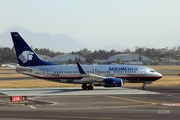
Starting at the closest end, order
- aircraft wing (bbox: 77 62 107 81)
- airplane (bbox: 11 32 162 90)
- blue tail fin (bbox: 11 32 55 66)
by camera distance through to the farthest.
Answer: aircraft wing (bbox: 77 62 107 81), airplane (bbox: 11 32 162 90), blue tail fin (bbox: 11 32 55 66)

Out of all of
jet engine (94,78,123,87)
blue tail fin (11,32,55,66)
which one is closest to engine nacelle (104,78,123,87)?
jet engine (94,78,123,87)

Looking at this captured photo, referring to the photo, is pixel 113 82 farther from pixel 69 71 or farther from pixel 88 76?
pixel 69 71

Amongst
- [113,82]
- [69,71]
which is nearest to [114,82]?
[113,82]

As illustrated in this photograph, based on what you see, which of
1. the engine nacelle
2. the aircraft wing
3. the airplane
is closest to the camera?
→ the engine nacelle

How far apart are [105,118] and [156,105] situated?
32.0 feet

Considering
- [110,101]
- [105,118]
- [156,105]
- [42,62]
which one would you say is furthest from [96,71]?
[105,118]

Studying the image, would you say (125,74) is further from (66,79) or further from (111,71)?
(66,79)

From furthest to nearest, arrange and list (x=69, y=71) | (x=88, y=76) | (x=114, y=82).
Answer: (x=69, y=71) < (x=88, y=76) < (x=114, y=82)

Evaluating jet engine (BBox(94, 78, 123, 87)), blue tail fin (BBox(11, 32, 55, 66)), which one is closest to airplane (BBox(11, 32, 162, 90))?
blue tail fin (BBox(11, 32, 55, 66))

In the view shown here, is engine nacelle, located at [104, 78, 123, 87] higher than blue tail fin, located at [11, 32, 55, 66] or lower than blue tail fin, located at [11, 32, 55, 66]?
lower

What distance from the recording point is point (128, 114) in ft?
93.5

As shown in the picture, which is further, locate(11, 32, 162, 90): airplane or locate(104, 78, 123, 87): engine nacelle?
locate(11, 32, 162, 90): airplane

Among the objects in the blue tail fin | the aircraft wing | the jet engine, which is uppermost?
the blue tail fin

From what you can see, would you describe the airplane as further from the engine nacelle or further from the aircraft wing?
the engine nacelle
